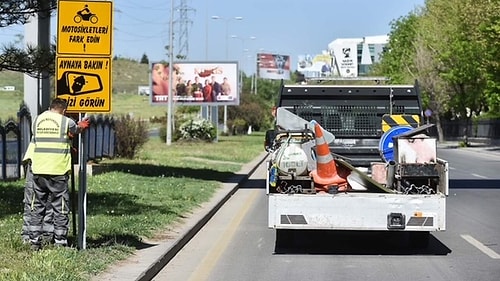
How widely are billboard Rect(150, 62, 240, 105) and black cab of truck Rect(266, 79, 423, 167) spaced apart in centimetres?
4167

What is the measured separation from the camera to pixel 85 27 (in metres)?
9.94

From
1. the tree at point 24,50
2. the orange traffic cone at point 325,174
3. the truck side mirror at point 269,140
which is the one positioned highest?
the tree at point 24,50

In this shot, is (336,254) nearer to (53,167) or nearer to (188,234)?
(188,234)

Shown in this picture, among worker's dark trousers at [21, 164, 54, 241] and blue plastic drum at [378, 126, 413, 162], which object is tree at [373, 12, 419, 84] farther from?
worker's dark trousers at [21, 164, 54, 241]

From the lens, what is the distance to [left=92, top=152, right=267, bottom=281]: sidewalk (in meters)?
8.91

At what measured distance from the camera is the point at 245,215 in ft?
54.0

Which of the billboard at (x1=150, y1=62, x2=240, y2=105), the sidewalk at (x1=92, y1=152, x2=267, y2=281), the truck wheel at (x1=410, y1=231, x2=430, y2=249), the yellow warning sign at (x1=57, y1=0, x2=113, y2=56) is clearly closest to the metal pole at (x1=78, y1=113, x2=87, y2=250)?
the sidewalk at (x1=92, y1=152, x2=267, y2=281)

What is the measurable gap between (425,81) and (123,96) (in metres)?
61.1

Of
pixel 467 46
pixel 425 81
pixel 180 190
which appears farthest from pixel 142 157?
pixel 425 81

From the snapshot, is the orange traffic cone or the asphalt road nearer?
the asphalt road

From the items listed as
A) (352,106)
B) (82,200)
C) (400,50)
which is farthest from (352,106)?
(400,50)

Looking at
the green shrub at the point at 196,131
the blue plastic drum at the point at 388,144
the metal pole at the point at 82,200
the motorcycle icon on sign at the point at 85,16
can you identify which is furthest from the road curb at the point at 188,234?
the green shrub at the point at 196,131

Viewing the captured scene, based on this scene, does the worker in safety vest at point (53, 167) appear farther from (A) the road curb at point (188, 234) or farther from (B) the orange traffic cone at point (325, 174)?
(B) the orange traffic cone at point (325, 174)

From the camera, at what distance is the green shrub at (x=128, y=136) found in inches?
1171
